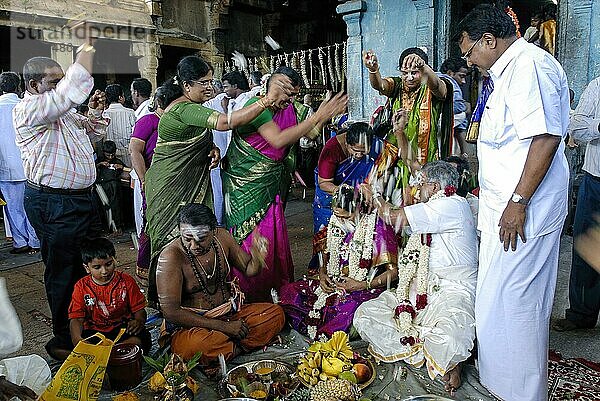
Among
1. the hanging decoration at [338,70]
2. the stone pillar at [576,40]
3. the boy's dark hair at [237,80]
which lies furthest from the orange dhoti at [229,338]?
the hanging decoration at [338,70]

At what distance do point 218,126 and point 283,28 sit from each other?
1242 centimetres

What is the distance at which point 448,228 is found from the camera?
3.05 m

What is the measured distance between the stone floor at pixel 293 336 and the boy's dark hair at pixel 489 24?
1.91 metres

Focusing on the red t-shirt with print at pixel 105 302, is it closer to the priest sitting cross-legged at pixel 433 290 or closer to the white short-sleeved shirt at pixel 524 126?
the priest sitting cross-legged at pixel 433 290

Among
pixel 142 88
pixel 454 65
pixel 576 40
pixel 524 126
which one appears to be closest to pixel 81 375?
pixel 524 126

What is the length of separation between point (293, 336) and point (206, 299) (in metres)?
0.71

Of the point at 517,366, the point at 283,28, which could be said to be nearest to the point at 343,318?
the point at 517,366

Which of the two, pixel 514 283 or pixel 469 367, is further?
pixel 469 367

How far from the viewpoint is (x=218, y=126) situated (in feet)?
10.7

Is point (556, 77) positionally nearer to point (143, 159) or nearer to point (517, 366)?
point (517, 366)

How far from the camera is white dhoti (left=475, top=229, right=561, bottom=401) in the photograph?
247cm

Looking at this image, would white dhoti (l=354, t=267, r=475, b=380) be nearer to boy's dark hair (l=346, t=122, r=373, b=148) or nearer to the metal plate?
the metal plate

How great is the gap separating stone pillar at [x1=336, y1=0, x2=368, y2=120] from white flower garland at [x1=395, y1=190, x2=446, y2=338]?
3959 mm

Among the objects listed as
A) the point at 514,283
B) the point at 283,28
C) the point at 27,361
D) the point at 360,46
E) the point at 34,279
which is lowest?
the point at 34,279
